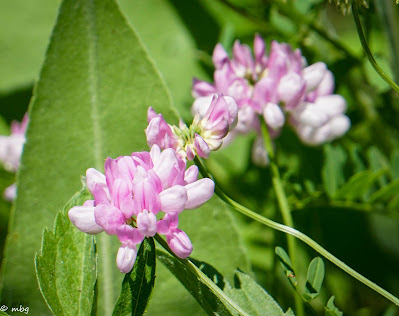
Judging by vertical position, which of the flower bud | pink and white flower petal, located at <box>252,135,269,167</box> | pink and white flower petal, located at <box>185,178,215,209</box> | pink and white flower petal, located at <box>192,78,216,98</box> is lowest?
pink and white flower petal, located at <box>252,135,269,167</box>

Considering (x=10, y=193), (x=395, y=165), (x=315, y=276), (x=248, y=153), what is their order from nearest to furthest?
(x=315, y=276) < (x=395, y=165) < (x=10, y=193) < (x=248, y=153)

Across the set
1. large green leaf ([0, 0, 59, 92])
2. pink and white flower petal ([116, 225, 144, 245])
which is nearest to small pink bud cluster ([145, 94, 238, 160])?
pink and white flower petal ([116, 225, 144, 245])

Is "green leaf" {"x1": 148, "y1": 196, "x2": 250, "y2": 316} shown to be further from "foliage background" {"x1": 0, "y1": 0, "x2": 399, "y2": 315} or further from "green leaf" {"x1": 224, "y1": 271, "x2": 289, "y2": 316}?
"green leaf" {"x1": 224, "y1": 271, "x2": 289, "y2": 316}

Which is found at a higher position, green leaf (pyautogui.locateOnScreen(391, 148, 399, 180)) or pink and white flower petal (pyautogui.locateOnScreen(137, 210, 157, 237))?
pink and white flower petal (pyautogui.locateOnScreen(137, 210, 157, 237))

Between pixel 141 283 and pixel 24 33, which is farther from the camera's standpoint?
pixel 24 33

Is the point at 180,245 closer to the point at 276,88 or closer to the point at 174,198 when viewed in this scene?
the point at 174,198

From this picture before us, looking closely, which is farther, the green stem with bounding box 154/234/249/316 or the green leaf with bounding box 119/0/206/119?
the green leaf with bounding box 119/0/206/119

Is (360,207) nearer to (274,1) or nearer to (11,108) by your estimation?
(274,1)

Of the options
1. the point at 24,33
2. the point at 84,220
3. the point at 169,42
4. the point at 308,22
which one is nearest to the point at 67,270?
the point at 84,220
